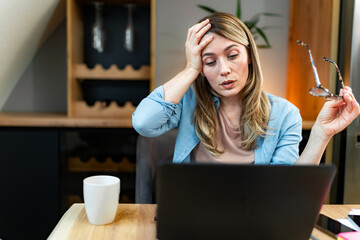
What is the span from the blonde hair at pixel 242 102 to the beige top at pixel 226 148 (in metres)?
0.02

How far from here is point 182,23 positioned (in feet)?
7.39

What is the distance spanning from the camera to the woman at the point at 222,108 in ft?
3.90

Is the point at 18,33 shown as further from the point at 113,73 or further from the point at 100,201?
the point at 100,201

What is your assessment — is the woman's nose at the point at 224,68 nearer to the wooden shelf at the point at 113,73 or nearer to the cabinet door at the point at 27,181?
the wooden shelf at the point at 113,73

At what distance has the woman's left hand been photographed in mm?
980

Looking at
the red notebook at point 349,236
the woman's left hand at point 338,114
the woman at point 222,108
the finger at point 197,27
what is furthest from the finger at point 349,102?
the finger at point 197,27

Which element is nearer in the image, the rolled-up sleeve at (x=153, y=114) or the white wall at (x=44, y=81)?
the rolled-up sleeve at (x=153, y=114)

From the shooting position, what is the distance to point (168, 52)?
89.4 inches

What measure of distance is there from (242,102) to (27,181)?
1.24 metres

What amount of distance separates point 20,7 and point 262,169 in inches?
62.1

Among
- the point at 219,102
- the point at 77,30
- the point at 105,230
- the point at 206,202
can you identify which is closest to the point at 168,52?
the point at 77,30

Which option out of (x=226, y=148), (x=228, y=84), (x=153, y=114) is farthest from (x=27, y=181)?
(x=228, y=84)

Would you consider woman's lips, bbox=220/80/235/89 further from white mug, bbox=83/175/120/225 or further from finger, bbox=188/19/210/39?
white mug, bbox=83/175/120/225

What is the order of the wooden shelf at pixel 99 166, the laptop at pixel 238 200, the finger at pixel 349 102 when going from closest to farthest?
the laptop at pixel 238 200 → the finger at pixel 349 102 → the wooden shelf at pixel 99 166
